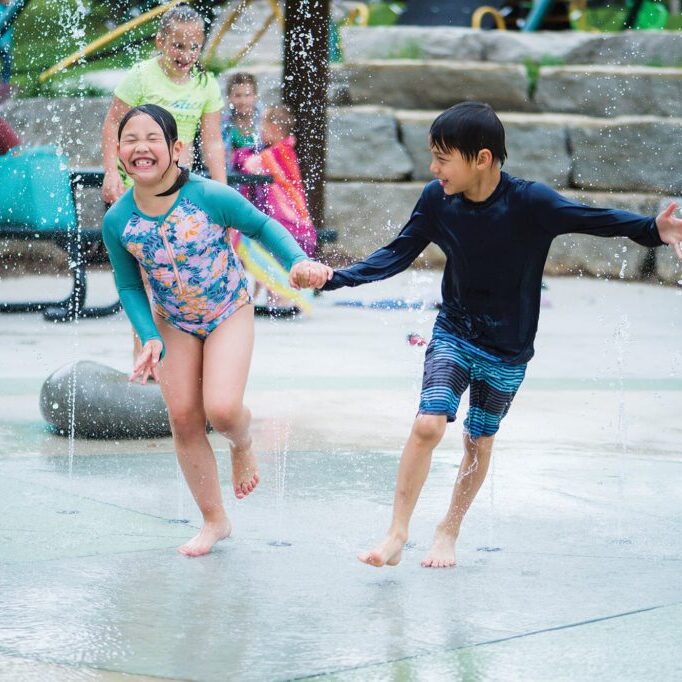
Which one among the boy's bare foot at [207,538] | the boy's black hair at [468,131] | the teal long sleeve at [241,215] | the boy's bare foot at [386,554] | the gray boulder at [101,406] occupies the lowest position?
the gray boulder at [101,406]

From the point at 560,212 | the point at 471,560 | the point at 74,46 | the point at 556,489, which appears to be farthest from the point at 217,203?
the point at 74,46

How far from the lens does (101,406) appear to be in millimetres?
5688

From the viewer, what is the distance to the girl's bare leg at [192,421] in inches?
159

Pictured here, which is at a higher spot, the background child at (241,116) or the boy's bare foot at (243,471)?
the background child at (241,116)

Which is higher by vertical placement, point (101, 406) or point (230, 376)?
point (230, 376)

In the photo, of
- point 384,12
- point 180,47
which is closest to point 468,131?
point 180,47

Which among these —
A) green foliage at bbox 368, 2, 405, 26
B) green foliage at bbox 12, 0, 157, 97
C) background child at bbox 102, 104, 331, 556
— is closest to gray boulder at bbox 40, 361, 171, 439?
background child at bbox 102, 104, 331, 556

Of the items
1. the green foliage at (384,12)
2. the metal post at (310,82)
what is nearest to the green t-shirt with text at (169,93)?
the metal post at (310,82)

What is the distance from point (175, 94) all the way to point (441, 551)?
3188 millimetres

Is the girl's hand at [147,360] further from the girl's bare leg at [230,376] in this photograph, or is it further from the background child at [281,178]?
the background child at [281,178]

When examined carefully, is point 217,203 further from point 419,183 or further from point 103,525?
point 419,183

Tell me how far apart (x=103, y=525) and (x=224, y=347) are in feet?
2.45

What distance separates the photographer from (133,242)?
157 inches

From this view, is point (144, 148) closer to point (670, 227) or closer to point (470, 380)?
point (470, 380)
